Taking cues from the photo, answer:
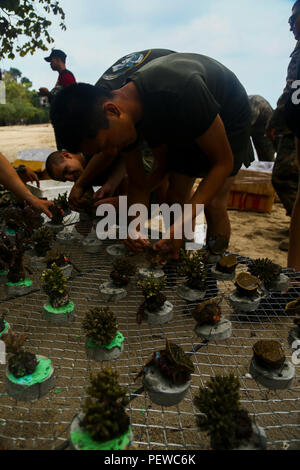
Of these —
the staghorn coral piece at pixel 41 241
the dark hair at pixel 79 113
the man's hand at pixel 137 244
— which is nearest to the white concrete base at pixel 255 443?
the man's hand at pixel 137 244

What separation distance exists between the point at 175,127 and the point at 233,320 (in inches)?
60.9

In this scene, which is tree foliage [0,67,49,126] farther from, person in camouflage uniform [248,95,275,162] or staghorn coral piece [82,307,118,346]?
staghorn coral piece [82,307,118,346]

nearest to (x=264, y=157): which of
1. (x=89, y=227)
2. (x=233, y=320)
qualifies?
(x=89, y=227)

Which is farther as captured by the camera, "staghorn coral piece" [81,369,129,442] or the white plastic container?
the white plastic container

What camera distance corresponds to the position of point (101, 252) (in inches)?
137

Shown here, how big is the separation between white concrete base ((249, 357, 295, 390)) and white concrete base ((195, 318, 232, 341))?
334 millimetres

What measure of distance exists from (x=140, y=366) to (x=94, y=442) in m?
0.88

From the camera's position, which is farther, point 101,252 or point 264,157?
point 264,157

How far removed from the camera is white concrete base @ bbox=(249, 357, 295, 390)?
1.62 metres

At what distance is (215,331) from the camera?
200 cm

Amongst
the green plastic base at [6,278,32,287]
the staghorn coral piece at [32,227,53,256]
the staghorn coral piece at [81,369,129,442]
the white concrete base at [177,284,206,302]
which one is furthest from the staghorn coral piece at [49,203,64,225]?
the staghorn coral piece at [81,369,129,442]

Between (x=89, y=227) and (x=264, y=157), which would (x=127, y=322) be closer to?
(x=89, y=227)

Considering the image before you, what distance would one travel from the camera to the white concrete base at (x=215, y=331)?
1.99 meters
